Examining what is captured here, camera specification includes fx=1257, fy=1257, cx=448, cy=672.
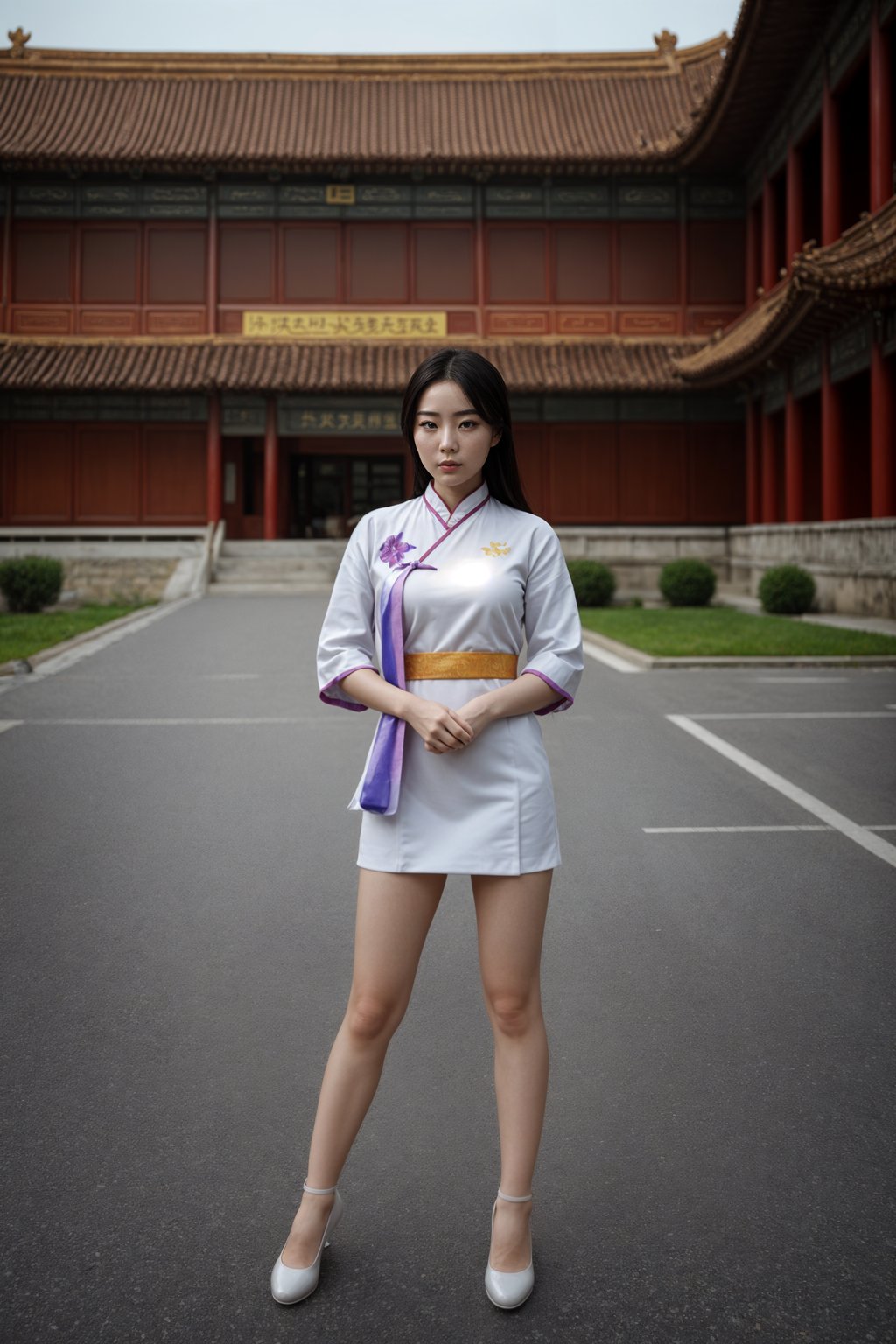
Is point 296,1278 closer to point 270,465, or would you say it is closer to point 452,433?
point 452,433

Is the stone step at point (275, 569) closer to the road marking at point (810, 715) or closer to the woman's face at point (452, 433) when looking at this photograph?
the road marking at point (810, 715)

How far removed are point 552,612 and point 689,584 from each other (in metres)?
20.4

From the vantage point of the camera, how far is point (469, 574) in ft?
8.27

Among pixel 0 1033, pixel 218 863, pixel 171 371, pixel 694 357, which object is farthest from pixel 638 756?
pixel 171 371

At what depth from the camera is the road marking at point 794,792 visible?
19.0 ft

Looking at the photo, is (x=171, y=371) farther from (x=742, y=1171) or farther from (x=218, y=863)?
(x=742, y=1171)

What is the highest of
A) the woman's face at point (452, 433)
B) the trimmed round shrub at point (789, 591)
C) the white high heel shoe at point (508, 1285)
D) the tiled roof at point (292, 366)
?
the tiled roof at point (292, 366)

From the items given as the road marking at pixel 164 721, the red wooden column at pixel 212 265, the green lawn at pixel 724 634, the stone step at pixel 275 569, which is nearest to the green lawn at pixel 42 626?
the road marking at pixel 164 721

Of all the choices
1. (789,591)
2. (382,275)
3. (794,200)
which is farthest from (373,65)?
(789,591)

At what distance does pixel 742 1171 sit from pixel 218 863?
3.22 metres

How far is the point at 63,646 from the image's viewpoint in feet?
48.5

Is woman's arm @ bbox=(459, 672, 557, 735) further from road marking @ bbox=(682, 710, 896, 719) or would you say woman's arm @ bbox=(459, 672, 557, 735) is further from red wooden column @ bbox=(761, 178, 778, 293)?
red wooden column @ bbox=(761, 178, 778, 293)

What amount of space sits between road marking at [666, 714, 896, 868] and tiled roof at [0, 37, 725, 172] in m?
22.2

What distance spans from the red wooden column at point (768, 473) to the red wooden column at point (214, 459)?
12108mm
